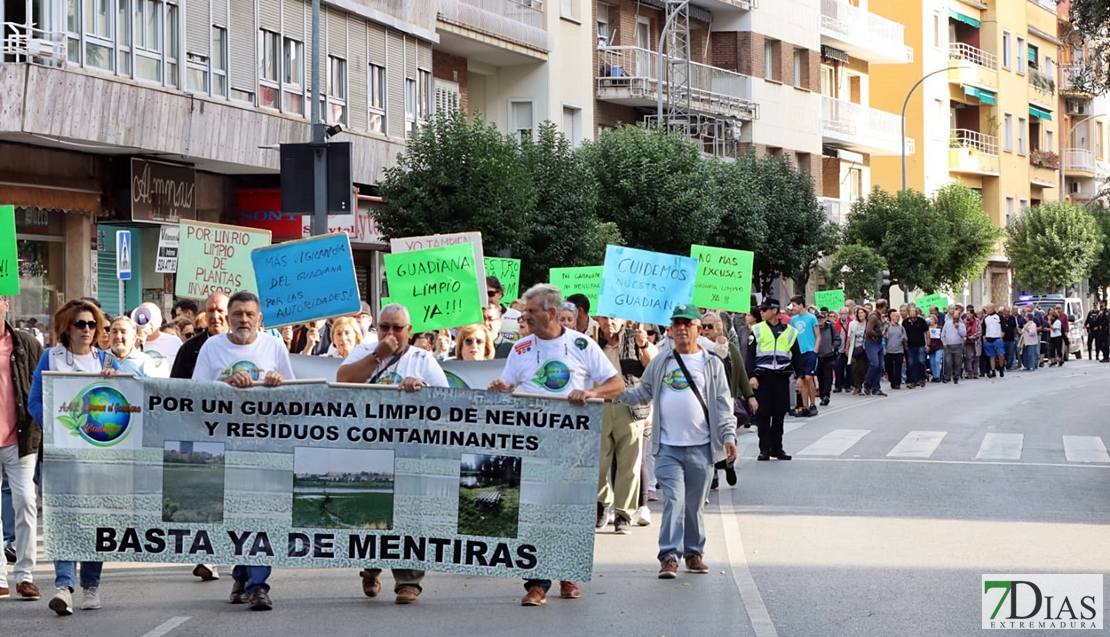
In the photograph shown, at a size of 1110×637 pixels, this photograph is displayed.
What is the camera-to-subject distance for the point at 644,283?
15414 millimetres

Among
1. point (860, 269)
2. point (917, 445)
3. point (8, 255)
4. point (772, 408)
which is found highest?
point (860, 269)

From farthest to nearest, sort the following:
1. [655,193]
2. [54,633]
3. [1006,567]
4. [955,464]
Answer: [655,193] → [955,464] → [1006,567] → [54,633]

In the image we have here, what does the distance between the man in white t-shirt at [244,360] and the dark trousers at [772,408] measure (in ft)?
31.8

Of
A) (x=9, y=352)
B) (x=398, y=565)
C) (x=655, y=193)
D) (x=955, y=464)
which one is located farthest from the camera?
(x=655, y=193)

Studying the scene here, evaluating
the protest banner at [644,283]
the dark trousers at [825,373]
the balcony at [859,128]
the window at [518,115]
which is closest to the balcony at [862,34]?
the balcony at [859,128]

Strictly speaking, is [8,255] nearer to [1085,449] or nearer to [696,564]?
[696,564]

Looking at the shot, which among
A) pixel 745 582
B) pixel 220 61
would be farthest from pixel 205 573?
pixel 220 61

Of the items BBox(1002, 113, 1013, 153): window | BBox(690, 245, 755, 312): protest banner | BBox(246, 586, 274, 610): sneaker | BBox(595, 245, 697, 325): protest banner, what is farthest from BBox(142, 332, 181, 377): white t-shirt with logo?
BBox(1002, 113, 1013, 153): window

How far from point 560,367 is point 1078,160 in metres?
78.1

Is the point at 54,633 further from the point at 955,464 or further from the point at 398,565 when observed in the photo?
the point at 955,464

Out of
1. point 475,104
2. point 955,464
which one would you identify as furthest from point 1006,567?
point 475,104

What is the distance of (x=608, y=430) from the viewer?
12992 mm

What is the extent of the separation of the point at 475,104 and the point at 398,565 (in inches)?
1232

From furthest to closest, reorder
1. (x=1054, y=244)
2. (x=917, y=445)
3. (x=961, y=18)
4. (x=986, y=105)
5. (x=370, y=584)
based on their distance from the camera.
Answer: (x=986, y=105) → (x=961, y=18) → (x=1054, y=244) → (x=917, y=445) → (x=370, y=584)
